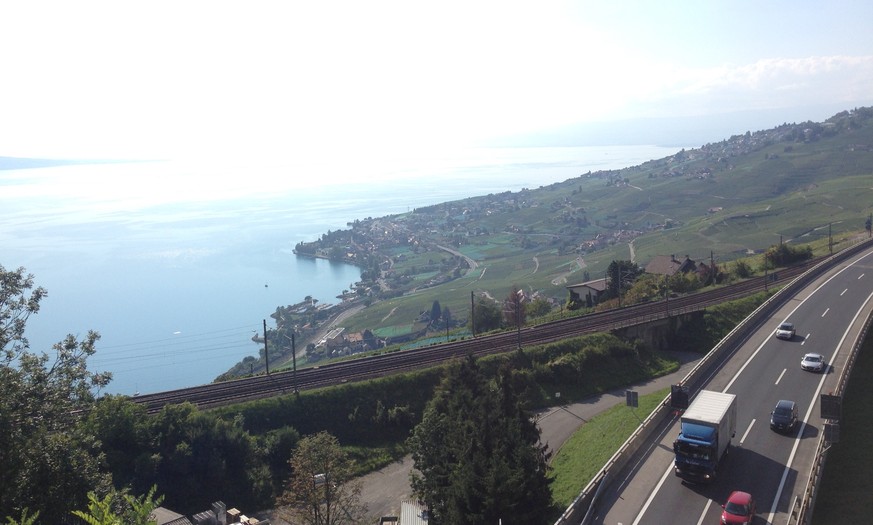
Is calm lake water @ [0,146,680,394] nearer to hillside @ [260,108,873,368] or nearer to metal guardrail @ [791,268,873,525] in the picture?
hillside @ [260,108,873,368]

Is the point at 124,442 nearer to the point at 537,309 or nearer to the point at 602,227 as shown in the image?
the point at 537,309

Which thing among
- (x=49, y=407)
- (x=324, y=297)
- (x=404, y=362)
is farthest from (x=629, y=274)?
(x=324, y=297)

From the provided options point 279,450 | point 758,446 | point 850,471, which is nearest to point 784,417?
point 758,446

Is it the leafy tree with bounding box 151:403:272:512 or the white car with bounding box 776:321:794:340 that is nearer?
the leafy tree with bounding box 151:403:272:512

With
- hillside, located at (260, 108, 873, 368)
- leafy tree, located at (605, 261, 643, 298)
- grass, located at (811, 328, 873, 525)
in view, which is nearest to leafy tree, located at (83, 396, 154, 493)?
grass, located at (811, 328, 873, 525)

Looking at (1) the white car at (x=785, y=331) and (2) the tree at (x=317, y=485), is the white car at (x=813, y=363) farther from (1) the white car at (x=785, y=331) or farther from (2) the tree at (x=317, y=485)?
(2) the tree at (x=317, y=485)

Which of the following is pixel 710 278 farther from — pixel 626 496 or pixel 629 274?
pixel 626 496
